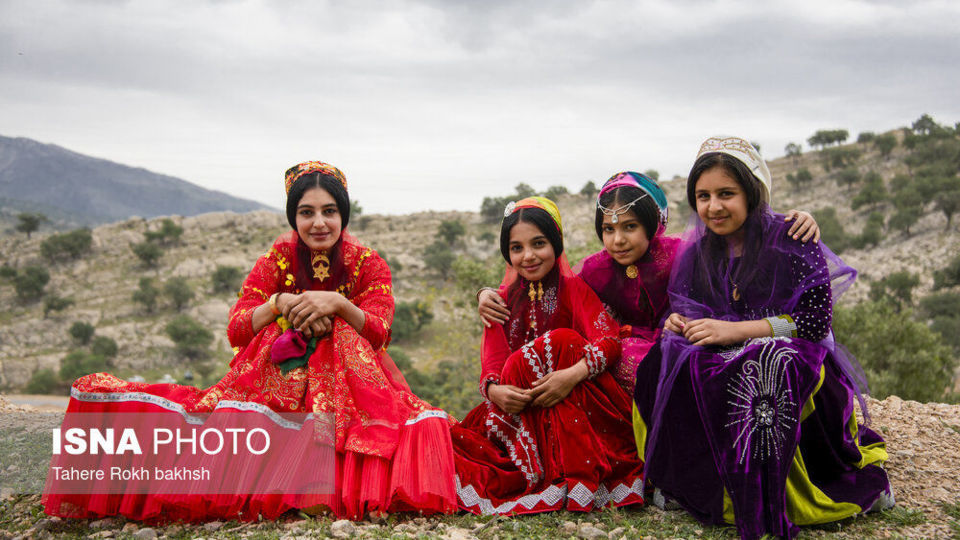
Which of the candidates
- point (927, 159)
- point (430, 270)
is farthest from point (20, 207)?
point (927, 159)

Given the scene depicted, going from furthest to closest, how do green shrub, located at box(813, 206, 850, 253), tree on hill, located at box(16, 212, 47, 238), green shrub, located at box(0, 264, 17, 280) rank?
tree on hill, located at box(16, 212, 47, 238) → green shrub, located at box(0, 264, 17, 280) → green shrub, located at box(813, 206, 850, 253)

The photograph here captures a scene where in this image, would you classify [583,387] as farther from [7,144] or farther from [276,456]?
[7,144]

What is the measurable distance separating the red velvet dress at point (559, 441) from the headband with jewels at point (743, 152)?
118cm

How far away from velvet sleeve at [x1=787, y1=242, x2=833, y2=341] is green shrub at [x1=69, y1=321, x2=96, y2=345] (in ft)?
100

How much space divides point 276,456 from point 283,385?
0.45 metres

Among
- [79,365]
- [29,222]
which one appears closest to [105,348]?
[79,365]

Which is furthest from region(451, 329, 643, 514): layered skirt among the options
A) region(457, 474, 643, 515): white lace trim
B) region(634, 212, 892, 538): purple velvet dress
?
region(634, 212, 892, 538): purple velvet dress

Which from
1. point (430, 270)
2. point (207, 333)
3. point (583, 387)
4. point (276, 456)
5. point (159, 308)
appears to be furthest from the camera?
point (430, 270)

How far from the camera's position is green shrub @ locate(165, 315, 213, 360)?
1041 inches

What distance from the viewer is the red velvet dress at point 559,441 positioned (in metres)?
3.48

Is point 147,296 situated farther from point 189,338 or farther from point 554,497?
point 554,497

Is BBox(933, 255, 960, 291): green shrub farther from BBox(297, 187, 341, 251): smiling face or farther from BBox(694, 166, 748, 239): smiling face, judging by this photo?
BBox(297, 187, 341, 251): smiling face

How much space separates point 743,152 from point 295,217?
110 inches

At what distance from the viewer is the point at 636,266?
4.10 m
